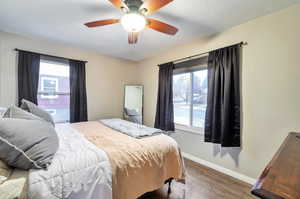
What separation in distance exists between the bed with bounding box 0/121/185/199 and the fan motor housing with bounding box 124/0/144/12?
4.91 ft

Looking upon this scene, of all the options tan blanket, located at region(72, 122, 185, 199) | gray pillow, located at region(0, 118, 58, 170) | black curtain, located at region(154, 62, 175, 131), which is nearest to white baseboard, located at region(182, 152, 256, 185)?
black curtain, located at region(154, 62, 175, 131)

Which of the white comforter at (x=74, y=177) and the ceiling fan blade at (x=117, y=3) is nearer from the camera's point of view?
the white comforter at (x=74, y=177)

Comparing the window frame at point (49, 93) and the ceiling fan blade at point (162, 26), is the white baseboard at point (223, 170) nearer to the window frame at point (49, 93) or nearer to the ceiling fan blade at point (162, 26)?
the ceiling fan blade at point (162, 26)

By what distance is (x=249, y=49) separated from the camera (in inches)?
82.7

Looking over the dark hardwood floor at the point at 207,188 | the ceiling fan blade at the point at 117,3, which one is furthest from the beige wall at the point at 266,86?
the ceiling fan blade at the point at 117,3

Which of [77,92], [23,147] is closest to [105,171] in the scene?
[23,147]

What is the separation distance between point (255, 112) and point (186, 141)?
138cm

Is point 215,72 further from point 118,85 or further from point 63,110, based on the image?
point 63,110

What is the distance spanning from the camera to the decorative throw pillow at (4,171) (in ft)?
2.73

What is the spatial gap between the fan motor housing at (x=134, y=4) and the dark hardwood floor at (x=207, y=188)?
2.21 meters

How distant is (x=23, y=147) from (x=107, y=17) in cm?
190

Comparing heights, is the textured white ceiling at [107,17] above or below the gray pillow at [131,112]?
above

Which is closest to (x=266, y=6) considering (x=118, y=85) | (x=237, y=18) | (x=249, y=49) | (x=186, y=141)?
(x=237, y=18)

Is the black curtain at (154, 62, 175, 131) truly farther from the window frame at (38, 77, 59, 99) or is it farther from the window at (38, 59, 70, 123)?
the window frame at (38, 77, 59, 99)
